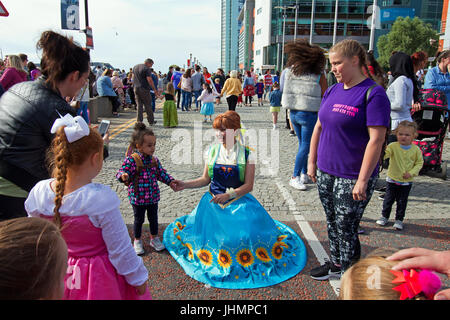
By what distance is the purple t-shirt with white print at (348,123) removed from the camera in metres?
2.56

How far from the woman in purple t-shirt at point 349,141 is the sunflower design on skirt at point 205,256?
127 cm

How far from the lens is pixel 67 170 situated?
5.85 ft

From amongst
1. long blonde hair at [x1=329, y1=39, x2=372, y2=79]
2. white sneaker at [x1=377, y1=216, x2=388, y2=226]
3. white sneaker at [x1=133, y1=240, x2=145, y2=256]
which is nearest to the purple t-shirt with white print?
long blonde hair at [x1=329, y1=39, x2=372, y2=79]

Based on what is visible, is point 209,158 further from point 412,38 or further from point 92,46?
point 412,38

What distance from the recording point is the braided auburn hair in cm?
170

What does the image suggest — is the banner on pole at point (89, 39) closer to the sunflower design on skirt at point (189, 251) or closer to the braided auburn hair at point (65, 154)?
the sunflower design on skirt at point (189, 251)

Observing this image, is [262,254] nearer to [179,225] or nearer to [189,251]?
[189,251]

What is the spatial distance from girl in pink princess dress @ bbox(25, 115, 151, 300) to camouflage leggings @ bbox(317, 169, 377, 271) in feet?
5.73

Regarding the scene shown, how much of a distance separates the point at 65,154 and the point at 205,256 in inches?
80.5

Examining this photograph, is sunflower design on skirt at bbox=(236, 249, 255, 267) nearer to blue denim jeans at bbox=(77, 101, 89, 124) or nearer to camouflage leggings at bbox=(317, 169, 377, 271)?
camouflage leggings at bbox=(317, 169, 377, 271)

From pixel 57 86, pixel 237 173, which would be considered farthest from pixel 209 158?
pixel 57 86

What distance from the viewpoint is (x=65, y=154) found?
175 centimetres

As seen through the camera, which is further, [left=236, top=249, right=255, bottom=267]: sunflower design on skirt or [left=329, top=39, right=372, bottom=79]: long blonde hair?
[left=236, top=249, right=255, bottom=267]: sunflower design on skirt
